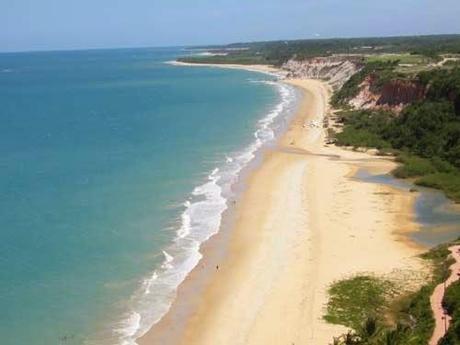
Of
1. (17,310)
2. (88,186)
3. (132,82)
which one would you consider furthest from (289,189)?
(132,82)

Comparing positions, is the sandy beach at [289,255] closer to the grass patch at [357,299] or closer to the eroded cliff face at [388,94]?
the grass patch at [357,299]

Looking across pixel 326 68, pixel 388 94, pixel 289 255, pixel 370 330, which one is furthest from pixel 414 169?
pixel 326 68

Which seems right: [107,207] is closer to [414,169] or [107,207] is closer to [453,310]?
[414,169]

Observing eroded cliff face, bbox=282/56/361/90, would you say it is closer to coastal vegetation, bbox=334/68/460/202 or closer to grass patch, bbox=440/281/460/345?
coastal vegetation, bbox=334/68/460/202

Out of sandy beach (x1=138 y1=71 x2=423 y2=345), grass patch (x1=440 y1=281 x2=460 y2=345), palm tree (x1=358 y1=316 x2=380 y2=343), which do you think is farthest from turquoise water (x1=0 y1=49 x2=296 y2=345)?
grass patch (x1=440 y1=281 x2=460 y2=345)

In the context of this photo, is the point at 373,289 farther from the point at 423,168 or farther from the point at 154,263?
the point at 423,168

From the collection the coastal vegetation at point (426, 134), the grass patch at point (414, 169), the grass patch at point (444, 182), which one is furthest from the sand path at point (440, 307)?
the grass patch at point (414, 169)
